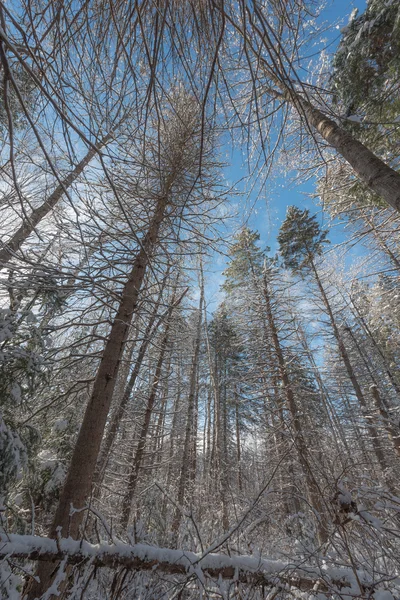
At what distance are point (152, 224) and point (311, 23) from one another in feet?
9.14

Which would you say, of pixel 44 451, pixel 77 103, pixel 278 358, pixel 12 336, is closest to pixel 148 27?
pixel 77 103

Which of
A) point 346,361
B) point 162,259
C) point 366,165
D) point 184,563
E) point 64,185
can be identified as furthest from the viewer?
A: point 346,361

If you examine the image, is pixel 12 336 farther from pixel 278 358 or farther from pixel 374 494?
pixel 278 358

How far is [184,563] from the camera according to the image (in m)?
1.47

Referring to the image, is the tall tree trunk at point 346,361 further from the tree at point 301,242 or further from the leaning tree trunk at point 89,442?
the leaning tree trunk at point 89,442

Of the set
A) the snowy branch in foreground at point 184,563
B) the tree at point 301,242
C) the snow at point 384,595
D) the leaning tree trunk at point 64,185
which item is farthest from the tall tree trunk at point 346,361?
the leaning tree trunk at point 64,185

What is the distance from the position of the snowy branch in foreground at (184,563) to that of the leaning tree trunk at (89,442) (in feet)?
0.45

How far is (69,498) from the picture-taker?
2.04 meters

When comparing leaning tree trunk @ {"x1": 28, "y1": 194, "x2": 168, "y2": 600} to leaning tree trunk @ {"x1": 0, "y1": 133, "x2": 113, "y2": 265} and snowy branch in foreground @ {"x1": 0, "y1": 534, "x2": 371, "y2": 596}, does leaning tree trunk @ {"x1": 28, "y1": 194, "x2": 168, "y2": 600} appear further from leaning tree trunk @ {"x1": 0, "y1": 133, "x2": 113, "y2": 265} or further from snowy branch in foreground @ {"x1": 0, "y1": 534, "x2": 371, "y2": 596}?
leaning tree trunk @ {"x1": 0, "y1": 133, "x2": 113, "y2": 265}

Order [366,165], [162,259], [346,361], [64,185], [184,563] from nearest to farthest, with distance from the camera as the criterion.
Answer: [64,185], [184,563], [366,165], [162,259], [346,361]

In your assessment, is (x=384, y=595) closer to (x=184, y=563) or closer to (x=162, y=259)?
(x=184, y=563)

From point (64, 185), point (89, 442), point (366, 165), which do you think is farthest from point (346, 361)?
point (64, 185)

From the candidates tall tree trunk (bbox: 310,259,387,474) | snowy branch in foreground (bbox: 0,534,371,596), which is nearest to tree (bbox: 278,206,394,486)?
tall tree trunk (bbox: 310,259,387,474)

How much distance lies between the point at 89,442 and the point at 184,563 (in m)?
1.26
